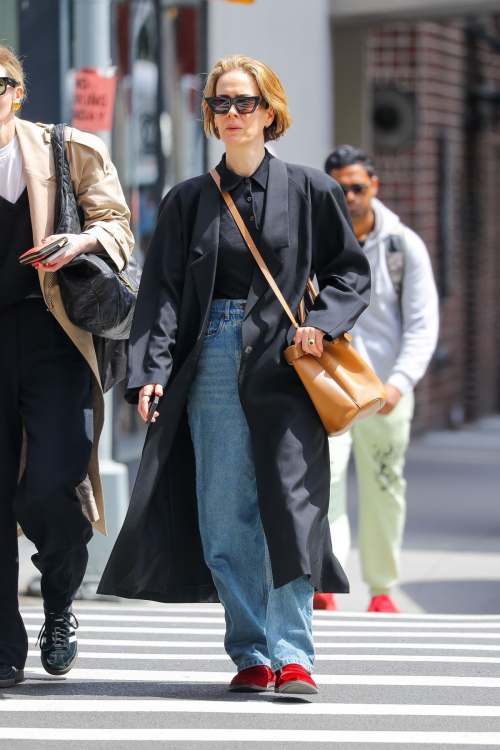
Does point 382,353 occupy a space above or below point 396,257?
below

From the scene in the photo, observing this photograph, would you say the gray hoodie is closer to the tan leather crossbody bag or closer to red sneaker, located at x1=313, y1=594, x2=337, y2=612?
red sneaker, located at x1=313, y1=594, x2=337, y2=612

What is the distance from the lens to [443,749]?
12.6ft

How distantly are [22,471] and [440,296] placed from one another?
32.3 ft

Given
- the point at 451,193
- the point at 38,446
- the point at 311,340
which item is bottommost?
the point at 38,446

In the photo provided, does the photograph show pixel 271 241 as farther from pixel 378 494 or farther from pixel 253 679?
pixel 378 494

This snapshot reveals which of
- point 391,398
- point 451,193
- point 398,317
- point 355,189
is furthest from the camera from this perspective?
point 451,193

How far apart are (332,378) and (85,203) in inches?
40.4

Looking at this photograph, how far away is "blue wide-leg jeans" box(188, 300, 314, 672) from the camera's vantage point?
13.9 ft

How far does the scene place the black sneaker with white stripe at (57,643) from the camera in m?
4.60

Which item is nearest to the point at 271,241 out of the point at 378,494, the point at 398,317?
the point at 398,317

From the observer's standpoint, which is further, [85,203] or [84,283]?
[85,203]

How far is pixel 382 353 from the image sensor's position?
6566 mm

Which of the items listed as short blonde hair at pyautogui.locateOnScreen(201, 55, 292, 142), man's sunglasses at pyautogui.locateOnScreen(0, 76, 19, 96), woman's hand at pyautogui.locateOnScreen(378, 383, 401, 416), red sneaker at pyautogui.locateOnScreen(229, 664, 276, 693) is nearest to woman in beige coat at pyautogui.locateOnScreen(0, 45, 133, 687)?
man's sunglasses at pyautogui.locateOnScreen(0, 76, 19, 96)

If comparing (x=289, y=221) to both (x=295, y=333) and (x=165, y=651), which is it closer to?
(x=295, y=333)
